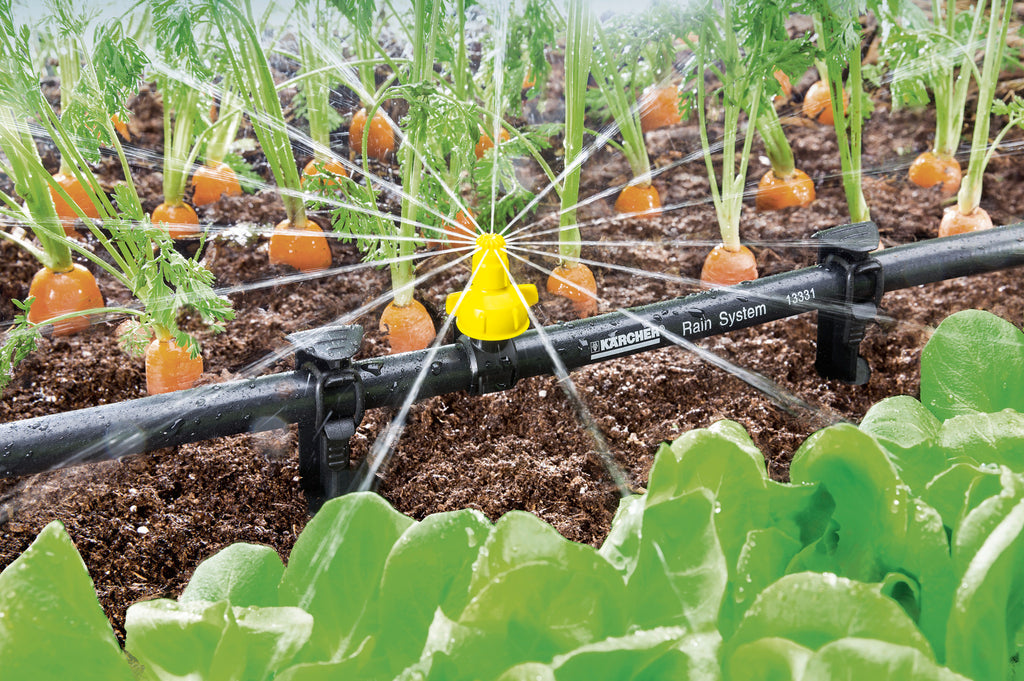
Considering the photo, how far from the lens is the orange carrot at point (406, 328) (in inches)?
39.1

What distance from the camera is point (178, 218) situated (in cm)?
113

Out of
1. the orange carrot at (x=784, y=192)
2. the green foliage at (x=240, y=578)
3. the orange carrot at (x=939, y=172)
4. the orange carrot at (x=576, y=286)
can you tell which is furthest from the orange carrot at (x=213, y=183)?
the orange carrot at (x=939, y=172)

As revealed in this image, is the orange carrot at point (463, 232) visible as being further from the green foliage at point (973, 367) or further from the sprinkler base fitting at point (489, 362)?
the green foliage at point (973, 367)

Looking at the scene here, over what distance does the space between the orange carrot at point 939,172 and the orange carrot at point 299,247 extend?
931 millimetres

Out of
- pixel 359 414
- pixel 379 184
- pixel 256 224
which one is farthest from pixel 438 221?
pixel 359 414

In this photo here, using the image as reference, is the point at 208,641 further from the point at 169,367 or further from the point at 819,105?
the point at 819,105

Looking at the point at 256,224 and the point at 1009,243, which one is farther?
the point at 256,224

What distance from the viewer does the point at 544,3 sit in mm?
1007

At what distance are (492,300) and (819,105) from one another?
1070mm

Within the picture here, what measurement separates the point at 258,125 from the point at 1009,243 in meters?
0.89

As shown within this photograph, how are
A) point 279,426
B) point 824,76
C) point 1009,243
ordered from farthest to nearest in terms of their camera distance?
point 824,76 < point 1009,243 < point 279,426

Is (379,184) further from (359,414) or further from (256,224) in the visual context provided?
(359,414)

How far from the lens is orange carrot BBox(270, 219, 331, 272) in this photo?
1.08 meters

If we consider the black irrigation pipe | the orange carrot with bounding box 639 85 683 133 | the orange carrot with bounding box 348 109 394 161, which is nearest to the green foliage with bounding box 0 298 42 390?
the black irrigation pipe
